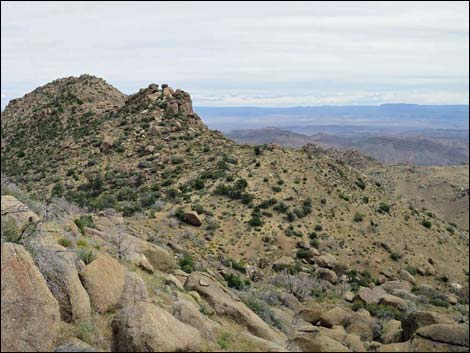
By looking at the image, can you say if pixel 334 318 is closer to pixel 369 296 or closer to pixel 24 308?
pixel 369 296

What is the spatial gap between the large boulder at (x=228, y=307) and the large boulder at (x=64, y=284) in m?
4.36

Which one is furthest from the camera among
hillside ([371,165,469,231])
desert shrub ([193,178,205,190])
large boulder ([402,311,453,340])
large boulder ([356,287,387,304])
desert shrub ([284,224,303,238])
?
hillside ([371,165,469,231])

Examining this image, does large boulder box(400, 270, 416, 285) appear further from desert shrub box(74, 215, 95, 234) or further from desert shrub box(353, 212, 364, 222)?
desert shrub box(74, 215, 95, 234)

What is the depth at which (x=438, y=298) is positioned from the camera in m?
26.5

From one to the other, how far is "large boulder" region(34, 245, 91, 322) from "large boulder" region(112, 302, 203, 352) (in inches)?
53.3

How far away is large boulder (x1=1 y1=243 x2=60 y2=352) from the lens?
684 cm

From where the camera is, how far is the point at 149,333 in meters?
7.29

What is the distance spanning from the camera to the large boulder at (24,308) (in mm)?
6836

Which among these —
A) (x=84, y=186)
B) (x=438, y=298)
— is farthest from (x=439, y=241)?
(x=84, y=186)

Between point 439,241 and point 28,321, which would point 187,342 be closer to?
point 28,321

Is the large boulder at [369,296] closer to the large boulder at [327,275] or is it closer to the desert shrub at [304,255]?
the large boulder at [327,275]

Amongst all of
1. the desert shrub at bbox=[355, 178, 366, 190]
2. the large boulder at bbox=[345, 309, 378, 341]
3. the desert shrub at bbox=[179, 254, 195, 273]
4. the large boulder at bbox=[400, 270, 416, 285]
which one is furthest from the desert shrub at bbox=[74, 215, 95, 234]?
the desert shrub at bbox=[355, 178, 366, 190]

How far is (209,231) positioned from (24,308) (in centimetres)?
2342

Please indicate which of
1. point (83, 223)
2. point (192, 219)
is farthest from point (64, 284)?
point (192, 219)
